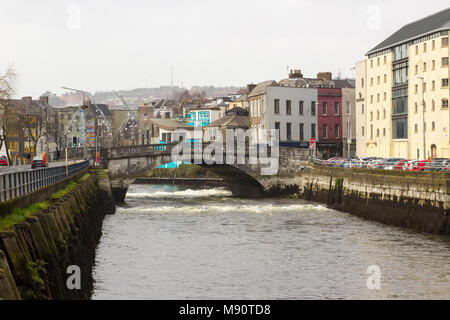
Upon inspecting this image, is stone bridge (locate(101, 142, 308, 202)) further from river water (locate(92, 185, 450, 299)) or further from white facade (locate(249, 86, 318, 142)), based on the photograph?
river water (locate(92, 185, 450, 299))

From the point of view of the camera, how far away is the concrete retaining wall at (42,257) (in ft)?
51.0

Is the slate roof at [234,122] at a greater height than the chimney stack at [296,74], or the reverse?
the chimney stack at [296,74]

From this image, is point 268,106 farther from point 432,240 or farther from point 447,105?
point 432,240

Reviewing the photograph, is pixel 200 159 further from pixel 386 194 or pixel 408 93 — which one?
pixel 386 194

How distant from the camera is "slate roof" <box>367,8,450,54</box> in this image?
8025 centimetres

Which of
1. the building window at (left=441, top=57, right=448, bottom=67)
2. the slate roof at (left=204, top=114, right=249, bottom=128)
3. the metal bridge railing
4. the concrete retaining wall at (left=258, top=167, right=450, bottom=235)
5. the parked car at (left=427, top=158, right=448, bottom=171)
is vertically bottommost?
the concrete retaining wall at (left=258, top=167, right=450, bottom=235)

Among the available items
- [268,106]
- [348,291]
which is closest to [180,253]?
[348,291]

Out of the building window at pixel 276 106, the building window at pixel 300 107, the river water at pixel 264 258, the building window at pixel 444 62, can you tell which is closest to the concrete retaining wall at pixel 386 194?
the river water at pixel 264 258

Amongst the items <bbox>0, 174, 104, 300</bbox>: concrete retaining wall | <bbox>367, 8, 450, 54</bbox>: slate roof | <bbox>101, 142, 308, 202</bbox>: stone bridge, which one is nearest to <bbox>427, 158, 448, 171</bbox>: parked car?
<bbox>101, 142, 308, 202</bbox>: stone bridge

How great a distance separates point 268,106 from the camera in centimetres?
9431

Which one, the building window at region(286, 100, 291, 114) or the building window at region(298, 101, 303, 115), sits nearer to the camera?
the building window at region(286, 100, 291, 114)

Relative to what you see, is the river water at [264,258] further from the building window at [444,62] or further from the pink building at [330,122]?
the pink building at [330,122]

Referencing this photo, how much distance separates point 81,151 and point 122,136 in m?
97.2

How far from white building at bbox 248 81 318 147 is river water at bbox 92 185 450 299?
37.7 meters
